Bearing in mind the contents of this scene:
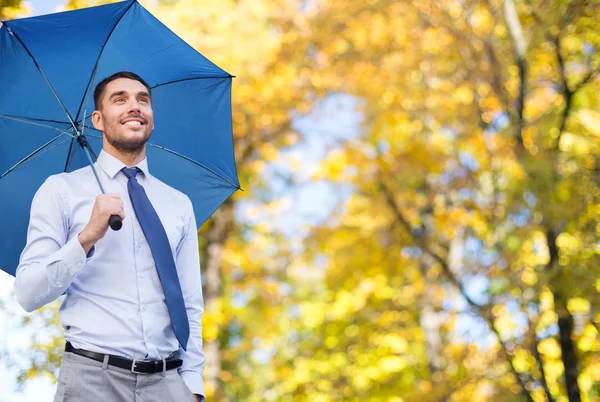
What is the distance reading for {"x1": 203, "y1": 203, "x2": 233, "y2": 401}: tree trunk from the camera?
1043 centimetres

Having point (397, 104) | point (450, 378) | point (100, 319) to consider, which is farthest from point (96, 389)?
point (397, 104)

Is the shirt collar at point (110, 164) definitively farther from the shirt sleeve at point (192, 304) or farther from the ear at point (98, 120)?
the shirt sleeve at point (192, 304)

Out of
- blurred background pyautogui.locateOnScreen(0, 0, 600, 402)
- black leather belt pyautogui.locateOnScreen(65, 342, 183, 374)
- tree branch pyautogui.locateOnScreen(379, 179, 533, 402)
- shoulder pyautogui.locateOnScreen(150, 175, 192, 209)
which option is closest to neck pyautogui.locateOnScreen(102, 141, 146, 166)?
shoulder pyautogui.locateOnScreen(150, 175, 192, 209)

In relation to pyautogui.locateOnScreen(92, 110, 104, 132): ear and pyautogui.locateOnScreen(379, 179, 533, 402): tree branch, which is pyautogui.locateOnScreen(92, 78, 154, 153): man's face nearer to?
pyautogui.locateOnScreen(92, 110, 104, 132): ear

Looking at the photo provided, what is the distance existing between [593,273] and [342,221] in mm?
4637

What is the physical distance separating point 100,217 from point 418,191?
7191 millimetres

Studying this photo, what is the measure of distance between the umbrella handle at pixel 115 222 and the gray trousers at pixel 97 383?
0.41 m

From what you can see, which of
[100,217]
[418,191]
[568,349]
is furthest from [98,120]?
[418,191]

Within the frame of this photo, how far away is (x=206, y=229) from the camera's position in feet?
39.1

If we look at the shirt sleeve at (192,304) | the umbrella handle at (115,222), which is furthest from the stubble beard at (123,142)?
the umbrella handle at (115,222)

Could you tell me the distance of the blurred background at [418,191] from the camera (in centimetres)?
575

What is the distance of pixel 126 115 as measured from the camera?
7.40 feet

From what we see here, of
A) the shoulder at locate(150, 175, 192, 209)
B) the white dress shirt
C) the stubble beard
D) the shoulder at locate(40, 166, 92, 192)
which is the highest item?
the stubble beard

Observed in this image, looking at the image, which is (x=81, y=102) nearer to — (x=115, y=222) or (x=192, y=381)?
(x=115, y=222)
